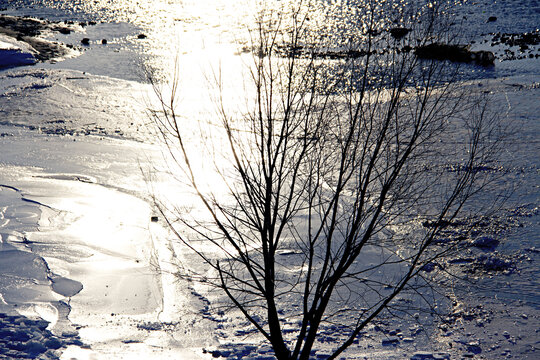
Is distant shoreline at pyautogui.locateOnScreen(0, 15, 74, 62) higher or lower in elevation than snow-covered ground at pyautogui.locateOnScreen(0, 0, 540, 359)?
higher

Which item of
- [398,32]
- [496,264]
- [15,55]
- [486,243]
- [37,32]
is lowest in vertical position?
[496,264]

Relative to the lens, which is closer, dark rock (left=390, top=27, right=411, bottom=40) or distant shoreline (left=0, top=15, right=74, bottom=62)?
dark rock (left=390, top=27, right=411, bottom=40)

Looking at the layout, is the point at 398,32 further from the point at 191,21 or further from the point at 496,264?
the point at 191,21

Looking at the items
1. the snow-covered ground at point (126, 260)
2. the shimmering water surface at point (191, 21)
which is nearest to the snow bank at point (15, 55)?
the shimmering water surface at point (191, 21)

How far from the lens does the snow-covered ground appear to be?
25.6ft

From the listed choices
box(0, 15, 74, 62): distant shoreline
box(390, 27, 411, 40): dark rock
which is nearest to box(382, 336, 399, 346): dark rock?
box(390, 27, 411, 40): dark rock

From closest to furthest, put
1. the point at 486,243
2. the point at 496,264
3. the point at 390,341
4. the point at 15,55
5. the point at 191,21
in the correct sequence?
the point at 390,341, the point at 496,264, the point at 486,243, the point at 15,55, the point at 191,21

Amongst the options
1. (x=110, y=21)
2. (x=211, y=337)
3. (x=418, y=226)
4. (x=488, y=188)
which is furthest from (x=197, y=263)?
(x=110, y=21)

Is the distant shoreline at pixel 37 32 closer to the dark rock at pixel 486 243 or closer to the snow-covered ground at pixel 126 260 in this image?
the snow-covered ground at pixel 126 260

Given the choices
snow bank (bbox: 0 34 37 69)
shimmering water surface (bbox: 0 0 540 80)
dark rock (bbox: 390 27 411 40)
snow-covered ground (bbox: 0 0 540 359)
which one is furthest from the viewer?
shimmering water surface (bbox: 0 0 540 80)

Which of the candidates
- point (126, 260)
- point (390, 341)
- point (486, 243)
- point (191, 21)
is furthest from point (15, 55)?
point (390, 341)

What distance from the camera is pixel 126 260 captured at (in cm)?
978

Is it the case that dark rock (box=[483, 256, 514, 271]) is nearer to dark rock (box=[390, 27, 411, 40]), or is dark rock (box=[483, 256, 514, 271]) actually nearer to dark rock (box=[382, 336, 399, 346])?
dark rock (box=[382, 336, 399, 346])

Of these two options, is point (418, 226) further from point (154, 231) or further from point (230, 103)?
point (230, 103)
